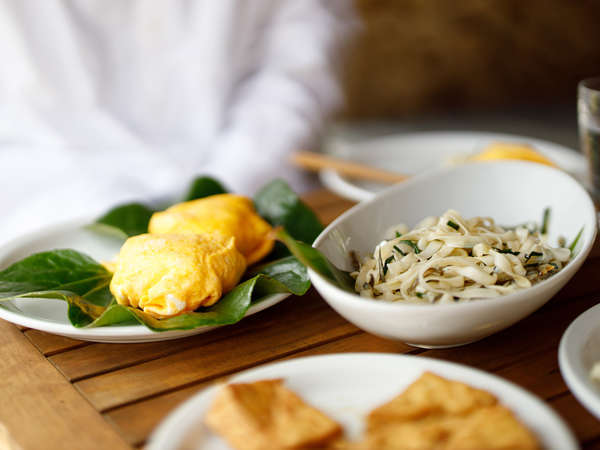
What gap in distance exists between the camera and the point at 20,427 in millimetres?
716

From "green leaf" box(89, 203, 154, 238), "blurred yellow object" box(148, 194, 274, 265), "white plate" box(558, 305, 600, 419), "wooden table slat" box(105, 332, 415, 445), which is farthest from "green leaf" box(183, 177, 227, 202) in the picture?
"white plate" box(558, 305, 600, 419)

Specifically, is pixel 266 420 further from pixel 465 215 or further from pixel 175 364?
pixel 465 215

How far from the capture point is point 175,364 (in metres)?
0.83

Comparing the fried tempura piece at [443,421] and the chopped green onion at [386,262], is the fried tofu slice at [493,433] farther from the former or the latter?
the chopped green onion at [386,262]

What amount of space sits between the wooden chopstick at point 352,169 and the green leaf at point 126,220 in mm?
475

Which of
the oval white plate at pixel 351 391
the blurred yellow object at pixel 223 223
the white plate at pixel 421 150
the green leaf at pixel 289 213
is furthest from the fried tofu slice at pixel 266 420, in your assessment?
the white plate at pixel 421 150

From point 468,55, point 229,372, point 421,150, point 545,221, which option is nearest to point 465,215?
point 545,221

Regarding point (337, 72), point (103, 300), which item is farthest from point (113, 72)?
point (103, 300)

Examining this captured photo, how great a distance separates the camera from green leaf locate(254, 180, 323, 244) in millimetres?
1133

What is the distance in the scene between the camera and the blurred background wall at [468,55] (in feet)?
13.6

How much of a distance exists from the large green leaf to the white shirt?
674 millimetres

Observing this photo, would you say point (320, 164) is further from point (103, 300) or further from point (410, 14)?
point (410, 14)

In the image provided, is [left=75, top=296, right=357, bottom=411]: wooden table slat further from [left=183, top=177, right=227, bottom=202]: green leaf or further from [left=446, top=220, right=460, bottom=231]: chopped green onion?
[left=183, top=177, right=227, bottom=202]: green leaf

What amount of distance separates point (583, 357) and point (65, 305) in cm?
69
